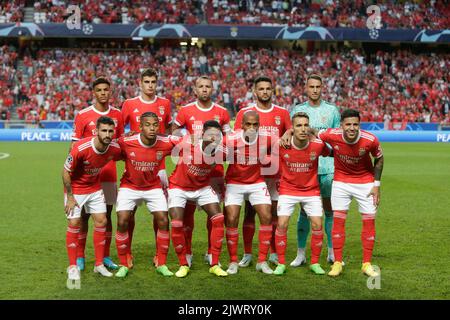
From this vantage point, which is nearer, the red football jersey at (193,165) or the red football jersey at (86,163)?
the red football jersey at (86,163)

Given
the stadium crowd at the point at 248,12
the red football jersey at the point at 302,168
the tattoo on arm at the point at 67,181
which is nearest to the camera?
the tattoo on arm at the point at 67,181

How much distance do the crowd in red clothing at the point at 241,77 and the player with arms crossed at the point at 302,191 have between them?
26.8 metres

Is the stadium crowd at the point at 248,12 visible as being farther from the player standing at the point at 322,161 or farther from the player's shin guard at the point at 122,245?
the player's shin guard at the point at 122,245

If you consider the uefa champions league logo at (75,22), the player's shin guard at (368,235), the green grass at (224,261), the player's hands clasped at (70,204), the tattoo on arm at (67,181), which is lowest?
the green grass at (224,261)

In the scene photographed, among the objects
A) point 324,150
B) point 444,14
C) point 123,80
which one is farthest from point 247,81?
point 324,150

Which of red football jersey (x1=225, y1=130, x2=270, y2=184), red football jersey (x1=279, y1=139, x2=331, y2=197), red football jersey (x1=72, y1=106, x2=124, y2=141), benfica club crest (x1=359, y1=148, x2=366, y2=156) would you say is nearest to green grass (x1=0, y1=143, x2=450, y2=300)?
red football jersey (x1=279, y1=139, x2=331, y2=197)

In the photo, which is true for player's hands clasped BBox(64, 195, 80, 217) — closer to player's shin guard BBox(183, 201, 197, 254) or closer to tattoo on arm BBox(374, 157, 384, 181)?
player's shin guard BBox(183, 201, 197, 254)

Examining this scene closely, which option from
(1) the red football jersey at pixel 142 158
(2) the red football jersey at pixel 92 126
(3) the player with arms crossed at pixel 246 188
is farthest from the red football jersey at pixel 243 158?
(2) the red football jersey at pixel 92 126

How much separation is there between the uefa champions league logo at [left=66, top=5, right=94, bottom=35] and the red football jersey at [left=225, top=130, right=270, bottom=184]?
103ft

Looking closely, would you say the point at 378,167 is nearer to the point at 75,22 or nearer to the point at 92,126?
the point at 92,126

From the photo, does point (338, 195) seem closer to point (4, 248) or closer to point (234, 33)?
point (4, 248)

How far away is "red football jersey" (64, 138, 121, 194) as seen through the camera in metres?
7.00

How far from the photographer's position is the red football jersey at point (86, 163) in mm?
6996

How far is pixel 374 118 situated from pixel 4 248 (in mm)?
28828
